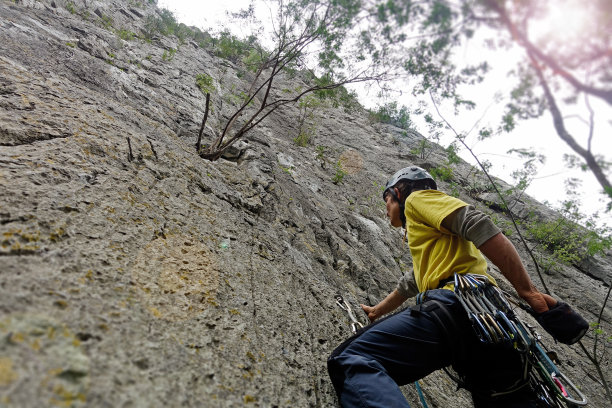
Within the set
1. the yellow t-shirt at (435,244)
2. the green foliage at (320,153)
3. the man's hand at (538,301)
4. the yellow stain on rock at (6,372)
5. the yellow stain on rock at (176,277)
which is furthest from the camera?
the green foliage at (320,153)

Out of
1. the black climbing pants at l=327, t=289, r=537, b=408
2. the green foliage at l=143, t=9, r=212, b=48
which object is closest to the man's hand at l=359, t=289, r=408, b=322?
the black climbing pants at l=327, t=289, r=537, b=408

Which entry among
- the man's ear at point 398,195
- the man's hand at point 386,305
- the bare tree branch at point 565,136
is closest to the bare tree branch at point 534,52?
the bare tree branch at point 565,136

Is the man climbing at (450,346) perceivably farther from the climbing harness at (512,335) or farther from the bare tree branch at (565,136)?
the bare tree branch at (565,136)

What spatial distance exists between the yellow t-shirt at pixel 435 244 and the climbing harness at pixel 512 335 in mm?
216

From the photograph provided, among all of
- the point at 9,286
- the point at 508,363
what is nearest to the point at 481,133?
the point at 508,363

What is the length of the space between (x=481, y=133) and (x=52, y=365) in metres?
4.40

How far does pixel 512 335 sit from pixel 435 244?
0.79 meters

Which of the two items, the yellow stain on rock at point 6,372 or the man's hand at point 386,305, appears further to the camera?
the man's hand at point 386,305

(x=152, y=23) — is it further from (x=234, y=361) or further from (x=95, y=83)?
(x=234, y=361)

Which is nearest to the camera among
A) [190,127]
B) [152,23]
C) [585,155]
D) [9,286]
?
[9,286]

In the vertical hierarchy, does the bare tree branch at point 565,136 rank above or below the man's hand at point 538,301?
above

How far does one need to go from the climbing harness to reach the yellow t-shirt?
0.22 metres

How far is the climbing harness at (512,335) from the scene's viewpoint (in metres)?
1.83

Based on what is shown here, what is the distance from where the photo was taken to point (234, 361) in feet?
5.29
